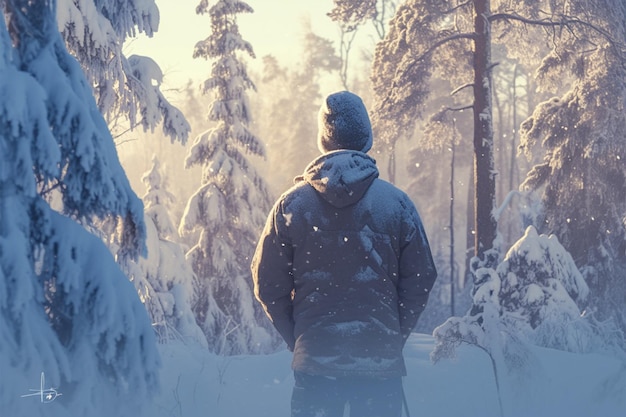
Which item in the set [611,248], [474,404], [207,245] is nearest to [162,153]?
[207,245]

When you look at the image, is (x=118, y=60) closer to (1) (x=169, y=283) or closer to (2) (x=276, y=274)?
(2) (x=276, y=274)

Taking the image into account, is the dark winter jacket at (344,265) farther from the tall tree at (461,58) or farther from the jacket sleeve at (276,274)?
the tall tree at (461,58)

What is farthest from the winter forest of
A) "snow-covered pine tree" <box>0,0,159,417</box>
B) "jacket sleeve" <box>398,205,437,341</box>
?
"jacket sleeve" <box>398,205,437,341</box>

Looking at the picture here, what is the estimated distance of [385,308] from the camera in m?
4.11

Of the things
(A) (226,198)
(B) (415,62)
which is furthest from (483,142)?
(A) (226,198)

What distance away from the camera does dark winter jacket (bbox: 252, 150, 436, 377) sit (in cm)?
405

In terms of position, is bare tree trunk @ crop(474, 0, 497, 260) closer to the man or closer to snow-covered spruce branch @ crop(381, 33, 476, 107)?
snow-covered spruce branch @ crop(381, 33, 476, 107)

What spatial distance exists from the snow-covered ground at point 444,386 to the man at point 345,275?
9.12ft

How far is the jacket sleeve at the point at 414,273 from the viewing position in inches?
165

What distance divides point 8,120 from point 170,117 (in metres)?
7.82

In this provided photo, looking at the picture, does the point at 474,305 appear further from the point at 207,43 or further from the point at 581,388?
A: the point at 207,43

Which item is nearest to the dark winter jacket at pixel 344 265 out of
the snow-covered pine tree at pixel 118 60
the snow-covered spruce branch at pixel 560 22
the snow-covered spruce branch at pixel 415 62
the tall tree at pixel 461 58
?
the snow-covered pine tree at pixel 118 60

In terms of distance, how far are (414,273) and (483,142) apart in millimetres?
10400

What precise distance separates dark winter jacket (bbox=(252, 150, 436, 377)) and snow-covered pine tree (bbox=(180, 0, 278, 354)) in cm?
1730
